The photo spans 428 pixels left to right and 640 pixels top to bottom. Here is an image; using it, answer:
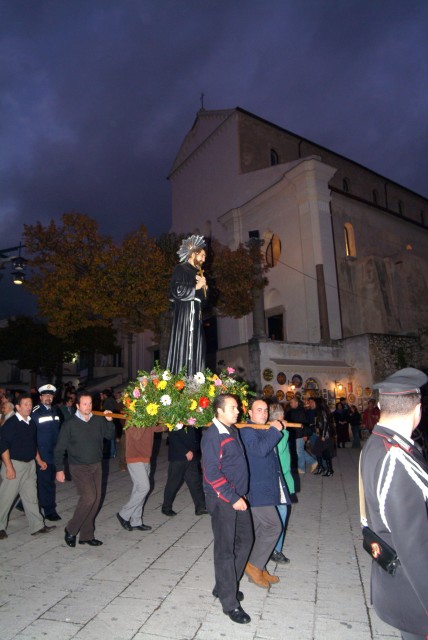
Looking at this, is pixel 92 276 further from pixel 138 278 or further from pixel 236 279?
pixel 236 279

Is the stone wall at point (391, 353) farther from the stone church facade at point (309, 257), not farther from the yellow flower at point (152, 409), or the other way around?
the yellow flower at point (152, 409)

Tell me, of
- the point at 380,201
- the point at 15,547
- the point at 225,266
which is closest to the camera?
the point at 15,547

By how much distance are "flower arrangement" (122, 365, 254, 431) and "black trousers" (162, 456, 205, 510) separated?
1481 millimetres

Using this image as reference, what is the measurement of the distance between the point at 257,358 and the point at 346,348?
18.2ft

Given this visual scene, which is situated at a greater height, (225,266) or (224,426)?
(225,266)

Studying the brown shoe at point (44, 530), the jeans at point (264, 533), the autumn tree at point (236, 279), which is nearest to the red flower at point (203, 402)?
the jeans at point (264, 533)

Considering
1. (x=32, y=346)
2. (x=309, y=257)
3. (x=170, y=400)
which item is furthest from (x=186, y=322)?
(x=32, y=346)

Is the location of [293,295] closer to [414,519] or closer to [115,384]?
[115,384]

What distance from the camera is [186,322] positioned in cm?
739

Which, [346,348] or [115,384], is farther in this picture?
[115,384]

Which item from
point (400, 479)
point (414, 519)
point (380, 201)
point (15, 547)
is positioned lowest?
point (15, 547)

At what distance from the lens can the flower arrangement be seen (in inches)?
230

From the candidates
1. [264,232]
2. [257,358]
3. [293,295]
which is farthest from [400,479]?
[264,232]

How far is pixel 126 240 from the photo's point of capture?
1920cm
